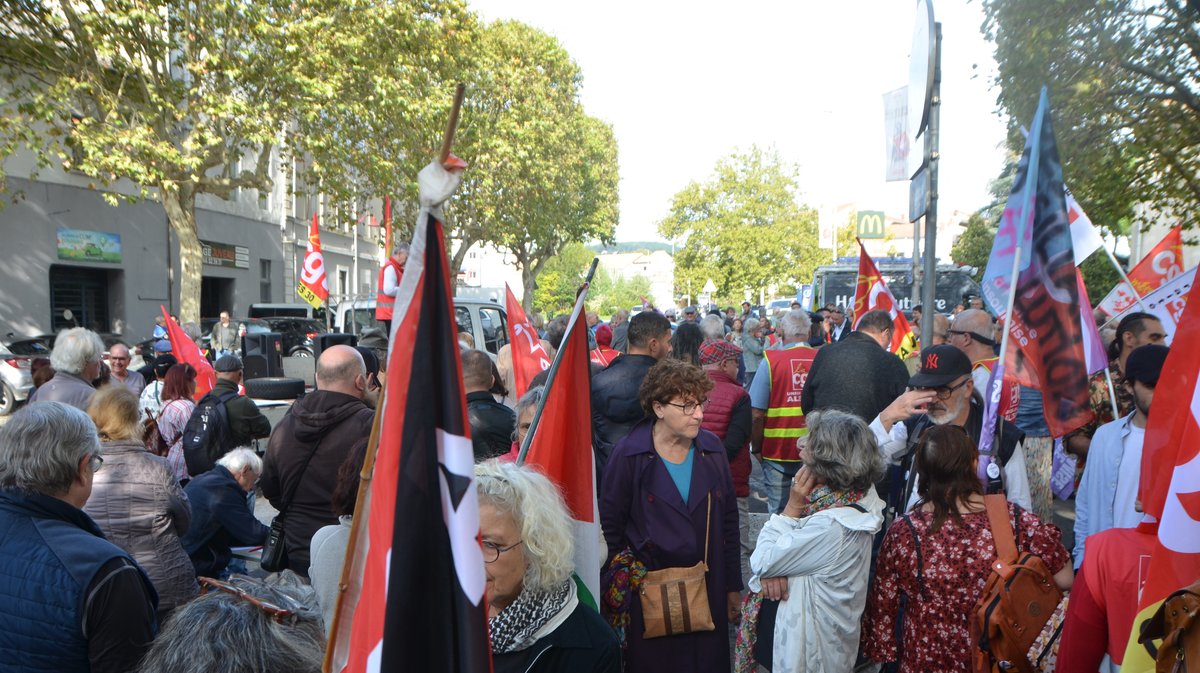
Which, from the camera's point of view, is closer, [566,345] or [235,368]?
[566,345]

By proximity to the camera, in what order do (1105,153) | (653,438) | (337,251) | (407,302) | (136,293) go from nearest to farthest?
(407,302), (653,438), (1105,153), (136,293), (337,251)

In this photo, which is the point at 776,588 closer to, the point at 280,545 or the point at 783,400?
the point at 280,545

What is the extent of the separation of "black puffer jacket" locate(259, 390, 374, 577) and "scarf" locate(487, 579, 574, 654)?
210cm

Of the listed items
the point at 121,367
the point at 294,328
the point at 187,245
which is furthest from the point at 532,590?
the point at 187,245

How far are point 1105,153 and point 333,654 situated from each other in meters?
12.9

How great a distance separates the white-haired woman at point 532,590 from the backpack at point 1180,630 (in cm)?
122

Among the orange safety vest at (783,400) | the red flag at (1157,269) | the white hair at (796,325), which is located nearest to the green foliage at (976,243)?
the red flag at (1157,269)

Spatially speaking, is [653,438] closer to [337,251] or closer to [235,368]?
[235,368]

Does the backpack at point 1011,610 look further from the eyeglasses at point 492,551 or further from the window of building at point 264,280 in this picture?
the window of building at point 264,280

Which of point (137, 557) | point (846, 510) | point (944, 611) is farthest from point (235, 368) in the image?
point (944, 611)

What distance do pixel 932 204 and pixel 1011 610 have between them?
333 centimetres

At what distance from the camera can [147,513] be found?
3746 mm

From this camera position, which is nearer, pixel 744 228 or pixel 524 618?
pixel 524 618

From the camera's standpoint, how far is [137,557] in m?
3.70
